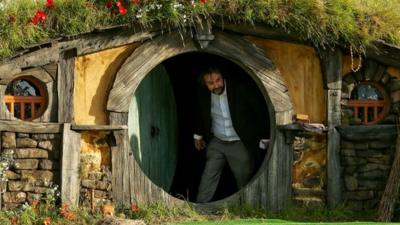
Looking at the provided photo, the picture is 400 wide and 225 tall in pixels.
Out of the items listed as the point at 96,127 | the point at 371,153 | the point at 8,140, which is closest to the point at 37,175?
the point at 8,140

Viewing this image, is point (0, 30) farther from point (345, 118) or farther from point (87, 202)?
point (345, 118)

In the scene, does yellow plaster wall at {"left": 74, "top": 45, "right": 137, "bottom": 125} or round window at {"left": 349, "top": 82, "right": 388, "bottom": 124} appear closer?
yellow plaster wall at {"left": 74, "top": 45, "right": 137, "bottom": 125}

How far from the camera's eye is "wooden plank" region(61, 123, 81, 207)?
977 cm

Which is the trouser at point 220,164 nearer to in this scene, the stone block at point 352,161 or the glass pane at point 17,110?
the stone block at point 352,161

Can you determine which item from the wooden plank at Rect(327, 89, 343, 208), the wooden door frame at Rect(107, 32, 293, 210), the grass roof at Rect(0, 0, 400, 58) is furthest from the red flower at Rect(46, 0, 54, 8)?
the wooden plank at Rect(327, 89, 343, 208)

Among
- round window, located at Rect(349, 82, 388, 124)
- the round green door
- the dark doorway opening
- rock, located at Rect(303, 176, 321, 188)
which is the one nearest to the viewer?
rock, located at Rect(303, 176, 321, 188)

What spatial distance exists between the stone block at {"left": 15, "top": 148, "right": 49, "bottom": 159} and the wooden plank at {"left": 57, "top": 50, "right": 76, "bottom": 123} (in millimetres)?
420

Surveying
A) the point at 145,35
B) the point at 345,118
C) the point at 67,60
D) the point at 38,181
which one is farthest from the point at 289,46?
the point at 38,181

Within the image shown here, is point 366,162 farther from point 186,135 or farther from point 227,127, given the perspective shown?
point 186,135

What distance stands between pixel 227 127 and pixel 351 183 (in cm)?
185

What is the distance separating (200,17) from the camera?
1009cm

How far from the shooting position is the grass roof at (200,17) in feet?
31.7

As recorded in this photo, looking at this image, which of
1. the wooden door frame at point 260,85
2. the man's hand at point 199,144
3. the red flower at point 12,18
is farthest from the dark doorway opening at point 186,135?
the red flower at point 12,18

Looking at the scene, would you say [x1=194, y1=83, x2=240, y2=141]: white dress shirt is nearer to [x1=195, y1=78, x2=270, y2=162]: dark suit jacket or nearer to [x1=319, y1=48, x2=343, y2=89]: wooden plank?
[x1=195, y1=78, x2=270, y2=162]: dark suit jacket
